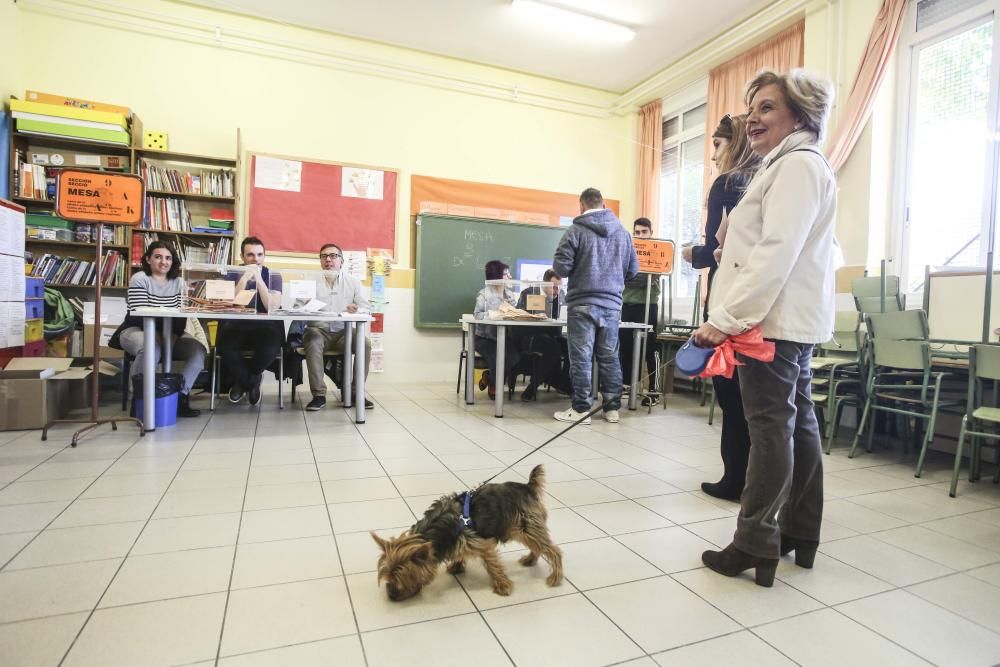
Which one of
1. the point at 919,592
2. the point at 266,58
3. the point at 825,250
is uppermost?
Answer: the point at 266,58

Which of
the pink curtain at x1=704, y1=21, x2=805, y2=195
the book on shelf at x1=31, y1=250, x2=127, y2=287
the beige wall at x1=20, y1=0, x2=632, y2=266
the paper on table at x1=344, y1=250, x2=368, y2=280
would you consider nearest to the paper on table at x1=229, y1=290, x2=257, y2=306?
the book on shelf at x1=31, y1=250, x2=127, y2=287

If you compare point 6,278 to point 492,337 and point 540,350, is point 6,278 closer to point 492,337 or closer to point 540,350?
point 492,337

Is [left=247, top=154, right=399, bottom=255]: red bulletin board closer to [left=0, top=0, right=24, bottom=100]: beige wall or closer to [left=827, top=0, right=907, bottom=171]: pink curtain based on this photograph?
[left=0, top=0, right=24, bottom=100]: beige wall

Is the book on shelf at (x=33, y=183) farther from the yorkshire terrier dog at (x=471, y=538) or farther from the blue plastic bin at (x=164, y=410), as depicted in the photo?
the yorkshire terrier dog at (x=471, y=538)

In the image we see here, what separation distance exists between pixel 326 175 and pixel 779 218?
4.79 metres

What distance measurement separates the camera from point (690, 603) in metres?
1.44

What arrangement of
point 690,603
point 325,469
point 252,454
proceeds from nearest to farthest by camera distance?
1. point 690,603
2. point 325,469
3. point 252,454

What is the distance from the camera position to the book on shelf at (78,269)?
429cm

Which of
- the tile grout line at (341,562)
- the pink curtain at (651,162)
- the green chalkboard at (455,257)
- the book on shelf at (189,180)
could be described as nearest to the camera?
the tile grout line at (341,562)

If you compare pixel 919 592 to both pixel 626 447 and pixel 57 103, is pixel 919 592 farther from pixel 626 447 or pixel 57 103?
pixel 57 103

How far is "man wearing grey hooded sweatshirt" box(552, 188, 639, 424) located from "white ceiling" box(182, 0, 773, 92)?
220 cm

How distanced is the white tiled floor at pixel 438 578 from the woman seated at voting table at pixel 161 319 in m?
0.82

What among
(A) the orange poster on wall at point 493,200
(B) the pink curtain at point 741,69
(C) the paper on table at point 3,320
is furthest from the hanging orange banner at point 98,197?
(B) the pink curtain at point 741,69

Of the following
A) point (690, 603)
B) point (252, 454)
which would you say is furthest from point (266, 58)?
point (690, 603)
